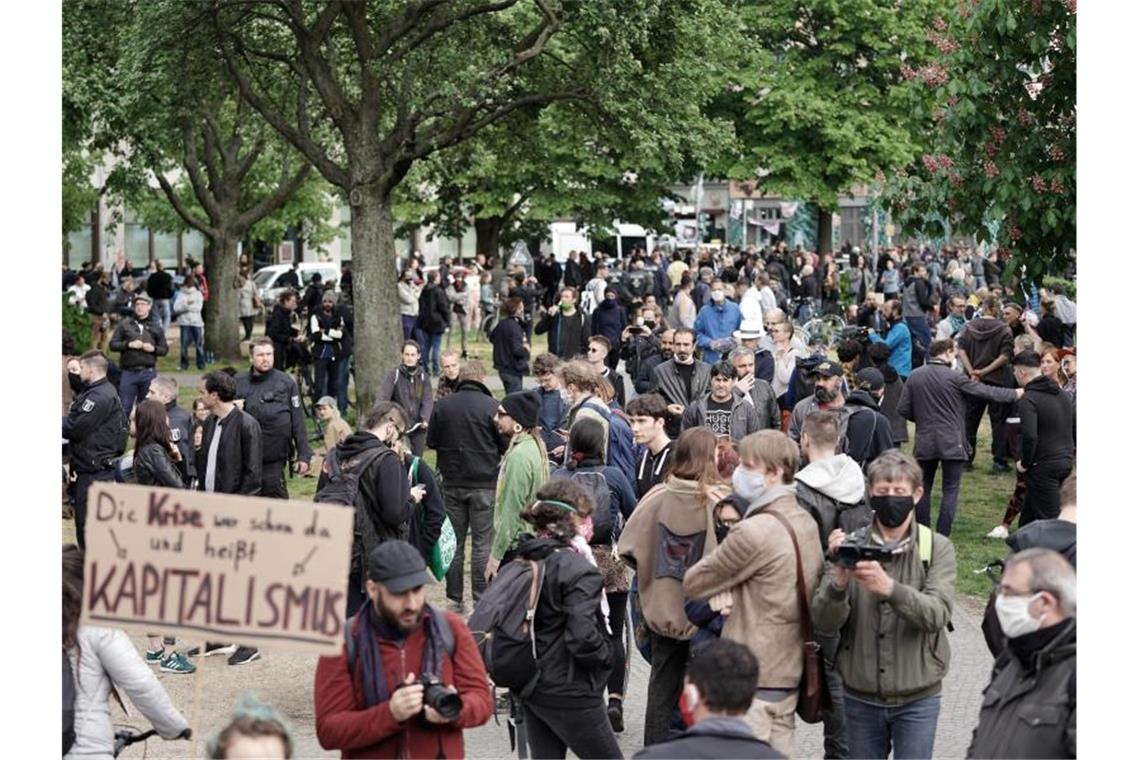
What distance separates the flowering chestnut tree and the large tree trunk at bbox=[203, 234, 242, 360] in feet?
62.2

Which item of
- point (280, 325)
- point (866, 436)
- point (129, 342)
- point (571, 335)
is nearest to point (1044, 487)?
point (866, 436)

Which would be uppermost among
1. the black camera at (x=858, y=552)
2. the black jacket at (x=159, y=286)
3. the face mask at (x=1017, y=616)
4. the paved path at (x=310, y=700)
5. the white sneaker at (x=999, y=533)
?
the black jacket at (x=159, y=286)

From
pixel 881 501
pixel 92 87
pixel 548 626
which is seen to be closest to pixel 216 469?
pixel 548 626

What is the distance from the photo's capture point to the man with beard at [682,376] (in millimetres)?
14508

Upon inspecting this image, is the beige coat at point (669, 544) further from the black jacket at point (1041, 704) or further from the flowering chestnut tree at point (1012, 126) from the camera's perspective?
the flowering chestnut tree at point (1012, 126)

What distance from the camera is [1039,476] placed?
44.5 ft

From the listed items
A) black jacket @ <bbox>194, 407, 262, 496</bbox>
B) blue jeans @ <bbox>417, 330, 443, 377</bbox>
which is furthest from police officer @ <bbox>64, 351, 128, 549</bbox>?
blue jeans @ <bbox>417, 330, 443, 377</bbox>

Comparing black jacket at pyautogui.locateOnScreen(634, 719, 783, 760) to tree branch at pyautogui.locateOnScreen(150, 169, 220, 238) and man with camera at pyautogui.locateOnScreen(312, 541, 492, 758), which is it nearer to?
man with camera at pyautogui.locateOnScreen(312, 541, 492, 758)

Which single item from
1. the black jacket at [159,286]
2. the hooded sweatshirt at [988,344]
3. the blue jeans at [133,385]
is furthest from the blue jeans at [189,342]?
the hooded sweatshirt at [988,344]

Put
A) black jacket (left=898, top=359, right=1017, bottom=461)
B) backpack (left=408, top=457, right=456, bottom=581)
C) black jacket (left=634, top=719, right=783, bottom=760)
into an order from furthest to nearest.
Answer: black jacket (left=898, top=359, right=1017, bottom=461) < backpack (left=408, top=457, right=456, bottom=581) < black jacket (left=634, top=719, right=783, bottom=760)

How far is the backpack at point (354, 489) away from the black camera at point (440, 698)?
13.2 ft

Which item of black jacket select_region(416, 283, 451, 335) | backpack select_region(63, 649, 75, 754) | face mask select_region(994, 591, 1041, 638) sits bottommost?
backpack select_region(63, 649, 75, 754)

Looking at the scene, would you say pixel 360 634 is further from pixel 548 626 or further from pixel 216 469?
pixel 216 469

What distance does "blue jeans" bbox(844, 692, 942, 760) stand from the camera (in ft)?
23.6
